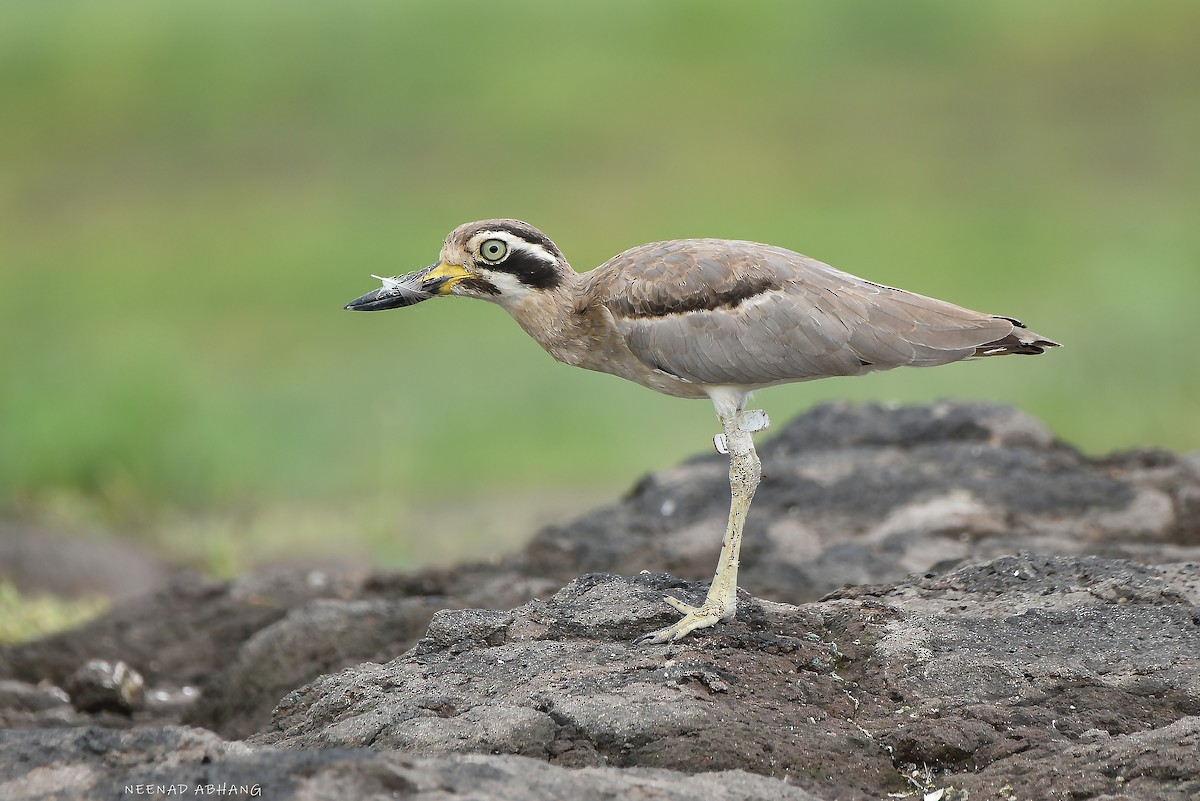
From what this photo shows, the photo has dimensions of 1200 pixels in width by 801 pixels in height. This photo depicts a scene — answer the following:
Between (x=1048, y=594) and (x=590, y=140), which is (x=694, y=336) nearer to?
(x=1048, y=594)

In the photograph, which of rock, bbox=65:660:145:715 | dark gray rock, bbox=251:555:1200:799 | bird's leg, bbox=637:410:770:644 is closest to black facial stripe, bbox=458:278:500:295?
bird's leg, bbox=637:410:770:644

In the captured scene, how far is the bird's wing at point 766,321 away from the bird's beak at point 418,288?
0.58m

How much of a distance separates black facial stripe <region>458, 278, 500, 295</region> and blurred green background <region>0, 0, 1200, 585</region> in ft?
26.9

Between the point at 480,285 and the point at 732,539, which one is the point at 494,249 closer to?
the point at 480,285

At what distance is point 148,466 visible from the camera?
14.9 metres

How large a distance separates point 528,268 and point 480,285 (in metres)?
0.22

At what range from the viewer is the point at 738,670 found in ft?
19.4

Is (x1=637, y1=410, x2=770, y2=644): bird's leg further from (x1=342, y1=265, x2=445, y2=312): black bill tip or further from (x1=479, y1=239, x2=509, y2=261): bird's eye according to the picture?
(x1=342, y1=265, x2=445, y2=312): black bill tip

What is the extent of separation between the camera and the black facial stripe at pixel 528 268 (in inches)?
263

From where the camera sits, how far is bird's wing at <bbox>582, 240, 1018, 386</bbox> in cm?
652

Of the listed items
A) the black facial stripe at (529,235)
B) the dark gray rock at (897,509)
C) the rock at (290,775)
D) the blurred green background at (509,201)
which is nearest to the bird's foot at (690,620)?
the rock at (290,775)

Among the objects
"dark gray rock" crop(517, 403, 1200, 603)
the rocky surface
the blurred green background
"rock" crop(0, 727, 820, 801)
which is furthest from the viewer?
the blurred green background

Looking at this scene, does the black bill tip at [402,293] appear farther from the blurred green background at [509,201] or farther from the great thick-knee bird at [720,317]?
the blurred green background at [509,201]

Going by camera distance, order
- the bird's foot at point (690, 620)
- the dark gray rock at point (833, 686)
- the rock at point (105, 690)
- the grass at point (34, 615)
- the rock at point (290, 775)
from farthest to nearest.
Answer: the grass at point (34, 615), the rock at point (105, 690), the bird's foot at point (690, 620), the dark gray rock at point (833, 686), the rock at point (290, 775)
